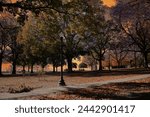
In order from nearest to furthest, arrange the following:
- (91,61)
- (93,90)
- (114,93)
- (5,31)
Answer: (114,93)
(93,90)
(5,31)
(91,61)

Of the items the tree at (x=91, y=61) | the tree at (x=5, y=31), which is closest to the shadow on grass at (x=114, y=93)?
the tree at (x=5, y=31)

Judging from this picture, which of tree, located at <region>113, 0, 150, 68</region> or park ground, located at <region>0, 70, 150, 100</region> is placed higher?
tree, located at <region>113, 0, 150, 68</region>

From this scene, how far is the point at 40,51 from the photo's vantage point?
2729 inches

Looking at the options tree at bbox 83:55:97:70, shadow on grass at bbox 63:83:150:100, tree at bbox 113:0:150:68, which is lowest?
shadow on grass at bbox 63:83:150:100

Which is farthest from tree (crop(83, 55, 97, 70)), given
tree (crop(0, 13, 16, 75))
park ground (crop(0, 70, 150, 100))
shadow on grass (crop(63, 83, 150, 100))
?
shadow on grass (crop(63, 83, 150, 100))

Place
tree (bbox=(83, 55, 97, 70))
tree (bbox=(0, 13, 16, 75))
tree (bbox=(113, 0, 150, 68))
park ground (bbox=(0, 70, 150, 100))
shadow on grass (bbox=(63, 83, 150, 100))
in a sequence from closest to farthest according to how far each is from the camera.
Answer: shadow on grass (bbox=(63, 83, 150, 100)) < park ground (bbox=(0, 70, 150, 100)) < tree (bbox=(113, 0, 150, 68)) < tree (bbox=(0, 13, 16, 75)) < tree (bbox=(83, 55, 97, 70))

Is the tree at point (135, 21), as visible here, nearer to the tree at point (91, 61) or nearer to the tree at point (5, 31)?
the tree at point (5, 31)

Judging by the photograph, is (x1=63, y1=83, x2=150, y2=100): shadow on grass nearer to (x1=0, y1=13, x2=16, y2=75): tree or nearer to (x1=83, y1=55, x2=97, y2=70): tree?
(x1=0, y1=13, x2=16, y2=75): tree

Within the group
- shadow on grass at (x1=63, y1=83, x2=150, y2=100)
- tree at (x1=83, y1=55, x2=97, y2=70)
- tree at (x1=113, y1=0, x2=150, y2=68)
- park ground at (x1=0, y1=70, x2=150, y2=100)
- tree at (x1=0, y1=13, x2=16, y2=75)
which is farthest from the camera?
tree at (x1=83, y1=55, x2=97, y2=70)

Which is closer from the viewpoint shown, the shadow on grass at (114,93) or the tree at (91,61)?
the shadow on grass at (114,93)

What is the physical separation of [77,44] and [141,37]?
37.8 feet

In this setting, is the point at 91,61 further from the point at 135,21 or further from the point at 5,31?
the point at 135,21

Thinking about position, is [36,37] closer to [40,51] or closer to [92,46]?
[40,51]

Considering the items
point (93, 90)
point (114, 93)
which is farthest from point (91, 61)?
point (114, 93)
